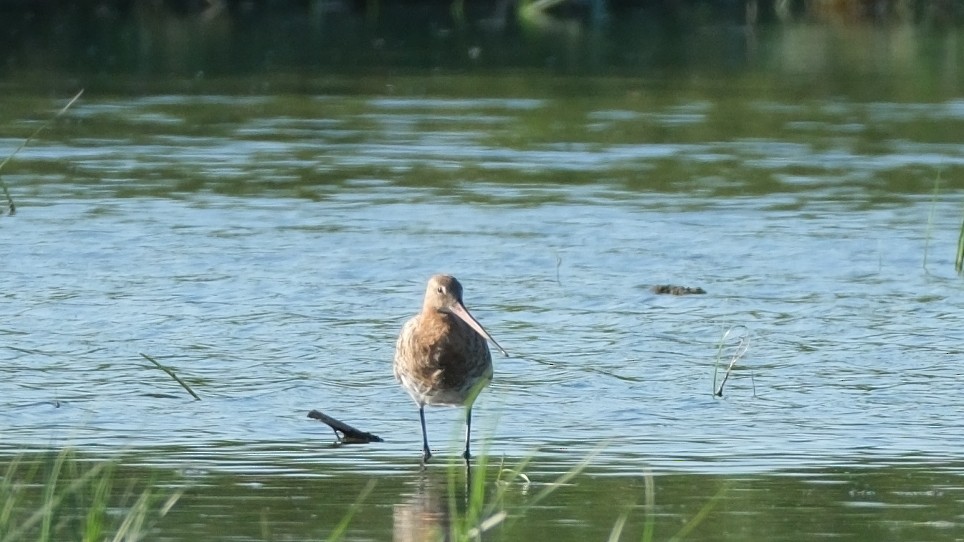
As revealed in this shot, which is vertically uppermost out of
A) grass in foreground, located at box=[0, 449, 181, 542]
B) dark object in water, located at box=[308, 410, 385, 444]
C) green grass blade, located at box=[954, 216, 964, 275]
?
grass in foreground, located at box=[0, 449, 181, 542]

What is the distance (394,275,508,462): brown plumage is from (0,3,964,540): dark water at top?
199 mm

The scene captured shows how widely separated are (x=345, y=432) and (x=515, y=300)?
290cm

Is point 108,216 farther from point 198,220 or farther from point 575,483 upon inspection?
point 575,483

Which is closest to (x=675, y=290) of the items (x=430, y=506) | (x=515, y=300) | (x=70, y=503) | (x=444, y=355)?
(x=515, y=300)

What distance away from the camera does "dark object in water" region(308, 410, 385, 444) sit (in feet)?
22.1

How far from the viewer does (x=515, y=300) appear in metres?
9.59

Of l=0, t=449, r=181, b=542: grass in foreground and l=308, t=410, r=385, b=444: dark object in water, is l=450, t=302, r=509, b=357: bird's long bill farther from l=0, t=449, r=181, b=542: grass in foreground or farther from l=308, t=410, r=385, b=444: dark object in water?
l=0, t=449, r=181, b=542: grass in foreground

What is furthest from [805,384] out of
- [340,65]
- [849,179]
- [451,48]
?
[451,48]

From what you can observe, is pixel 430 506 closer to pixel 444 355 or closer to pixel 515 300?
pixel 444 355

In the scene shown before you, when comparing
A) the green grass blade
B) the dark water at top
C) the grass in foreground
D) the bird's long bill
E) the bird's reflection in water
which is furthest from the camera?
the green grass blade

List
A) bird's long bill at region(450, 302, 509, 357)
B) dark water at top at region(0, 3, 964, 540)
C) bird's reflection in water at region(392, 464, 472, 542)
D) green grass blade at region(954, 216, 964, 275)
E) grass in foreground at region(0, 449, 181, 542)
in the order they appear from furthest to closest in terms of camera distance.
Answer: green grass blade at region(954, 216, 964, 275), bird's long bill at region(450, 302, 509, 357), dark water at top at region(0, 3, 964, 540), bird's reflection in water at region(392, 464, 472, 542), grass in foreground at region(0, 449, 181, 542)

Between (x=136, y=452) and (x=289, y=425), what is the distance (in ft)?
2.13

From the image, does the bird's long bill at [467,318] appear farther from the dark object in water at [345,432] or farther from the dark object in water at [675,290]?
the dark object in water at [675,290]

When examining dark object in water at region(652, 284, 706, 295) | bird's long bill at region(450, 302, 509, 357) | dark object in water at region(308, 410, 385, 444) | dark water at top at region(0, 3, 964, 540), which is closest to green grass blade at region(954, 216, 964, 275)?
dark water at top at region(0, 3, 964, 540)
